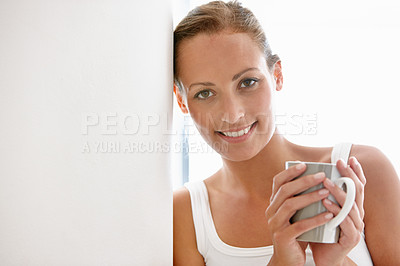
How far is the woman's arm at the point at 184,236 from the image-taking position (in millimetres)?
1038

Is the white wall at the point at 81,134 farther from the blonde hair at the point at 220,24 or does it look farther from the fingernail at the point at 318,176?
the fingernail at the point at 318,176

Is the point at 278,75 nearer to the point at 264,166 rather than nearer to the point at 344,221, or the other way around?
the point at 264,166

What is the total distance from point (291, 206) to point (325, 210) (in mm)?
64

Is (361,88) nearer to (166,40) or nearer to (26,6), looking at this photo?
(166,40)

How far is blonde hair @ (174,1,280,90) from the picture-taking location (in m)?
0.92

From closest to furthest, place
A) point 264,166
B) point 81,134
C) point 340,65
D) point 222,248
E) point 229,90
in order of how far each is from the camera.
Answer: point 81,134
point 229,90
point 222,248
point 264,166
point 340,65

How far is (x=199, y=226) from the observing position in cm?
108

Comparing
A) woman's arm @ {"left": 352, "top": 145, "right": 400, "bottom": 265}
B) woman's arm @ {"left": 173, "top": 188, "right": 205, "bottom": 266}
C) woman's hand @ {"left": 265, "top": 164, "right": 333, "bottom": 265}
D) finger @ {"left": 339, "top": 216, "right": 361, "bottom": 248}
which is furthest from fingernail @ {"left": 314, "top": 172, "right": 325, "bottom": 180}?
woman's arm @ {"left": 173, "top": 188, "right": 205, "bottom": 266}

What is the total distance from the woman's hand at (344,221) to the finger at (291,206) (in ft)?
0.05

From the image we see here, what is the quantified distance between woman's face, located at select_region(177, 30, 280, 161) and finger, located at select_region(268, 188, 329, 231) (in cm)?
28

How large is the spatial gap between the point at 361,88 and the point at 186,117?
0.96 m

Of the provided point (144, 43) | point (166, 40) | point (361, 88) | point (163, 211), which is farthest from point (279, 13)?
point (163, 211)

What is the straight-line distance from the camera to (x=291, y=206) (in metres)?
0.67

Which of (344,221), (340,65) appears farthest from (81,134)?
(340,65)
